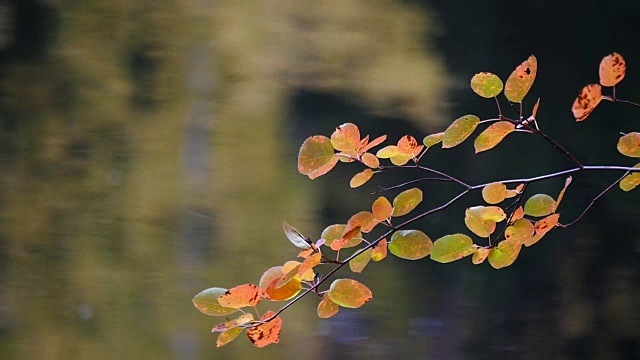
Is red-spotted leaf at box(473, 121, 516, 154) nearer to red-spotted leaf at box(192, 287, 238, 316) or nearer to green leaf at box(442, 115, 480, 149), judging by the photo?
green leaf at box(442, 115, 480, 149)

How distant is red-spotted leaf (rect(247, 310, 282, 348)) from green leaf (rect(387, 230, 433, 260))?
0.15 metres

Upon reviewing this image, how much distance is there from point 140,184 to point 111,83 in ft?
0.78

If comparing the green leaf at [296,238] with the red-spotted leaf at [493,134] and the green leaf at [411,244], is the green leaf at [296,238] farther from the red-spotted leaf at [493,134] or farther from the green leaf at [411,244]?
the red-spotted leaf at [493,134]

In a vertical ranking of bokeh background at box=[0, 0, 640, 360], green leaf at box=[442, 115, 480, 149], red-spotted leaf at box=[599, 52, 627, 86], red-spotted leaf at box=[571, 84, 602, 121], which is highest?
red-spotted leaf at box=[599, 52, 627, 86]

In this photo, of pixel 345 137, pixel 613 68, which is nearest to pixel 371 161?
pixel 345 137

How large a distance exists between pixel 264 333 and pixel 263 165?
689mm

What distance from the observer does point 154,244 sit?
1233mm

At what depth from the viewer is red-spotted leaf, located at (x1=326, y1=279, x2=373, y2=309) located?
1.91 feet

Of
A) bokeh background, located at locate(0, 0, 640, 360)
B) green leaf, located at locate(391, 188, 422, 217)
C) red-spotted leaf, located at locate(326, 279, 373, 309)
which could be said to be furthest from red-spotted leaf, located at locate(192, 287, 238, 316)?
bokeh background, located at locate(0, 0, 640, 360)

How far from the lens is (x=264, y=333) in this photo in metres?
0.59

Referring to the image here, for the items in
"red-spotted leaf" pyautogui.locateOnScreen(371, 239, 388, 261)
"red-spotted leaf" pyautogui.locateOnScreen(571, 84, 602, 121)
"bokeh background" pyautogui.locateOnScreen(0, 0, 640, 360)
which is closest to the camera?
"red-spotted leaf" pyautogui.locateOnScreen(571, 84, 602, 121)

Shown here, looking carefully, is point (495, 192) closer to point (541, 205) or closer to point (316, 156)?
point (541, 205)

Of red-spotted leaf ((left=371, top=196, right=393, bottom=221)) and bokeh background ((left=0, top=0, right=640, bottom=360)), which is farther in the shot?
bokeh background ((left=0, top=0, right=640, bottom=360))

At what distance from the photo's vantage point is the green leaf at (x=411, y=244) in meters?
0.60
